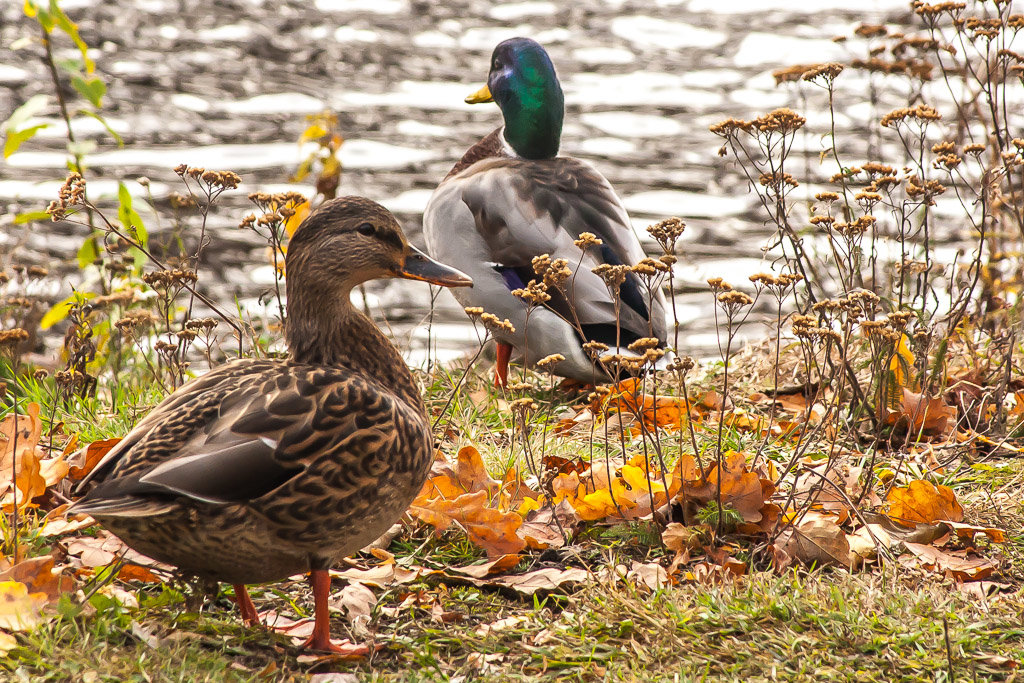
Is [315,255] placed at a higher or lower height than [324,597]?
higher

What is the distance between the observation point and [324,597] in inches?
105

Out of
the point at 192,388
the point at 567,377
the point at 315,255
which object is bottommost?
the point at 567,377

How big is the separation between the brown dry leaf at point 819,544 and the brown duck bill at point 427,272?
1.06m

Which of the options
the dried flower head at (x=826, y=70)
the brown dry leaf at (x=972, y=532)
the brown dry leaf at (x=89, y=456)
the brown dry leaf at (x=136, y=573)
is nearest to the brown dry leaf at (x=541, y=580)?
the brown dry leaf at (x=136, y=573)

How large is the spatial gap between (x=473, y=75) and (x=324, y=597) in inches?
292

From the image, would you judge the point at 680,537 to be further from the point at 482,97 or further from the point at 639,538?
the point at 482,97

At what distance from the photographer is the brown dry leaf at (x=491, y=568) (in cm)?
302

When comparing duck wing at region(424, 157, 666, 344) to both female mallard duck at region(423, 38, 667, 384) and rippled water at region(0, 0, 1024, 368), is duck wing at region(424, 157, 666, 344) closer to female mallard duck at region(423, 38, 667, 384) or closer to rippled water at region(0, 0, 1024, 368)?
female mallard duck at region(423, 38, 667, 384)

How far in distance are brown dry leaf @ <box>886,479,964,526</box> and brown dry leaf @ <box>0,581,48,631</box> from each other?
2178 millimetres

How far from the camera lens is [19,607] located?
2561 mm

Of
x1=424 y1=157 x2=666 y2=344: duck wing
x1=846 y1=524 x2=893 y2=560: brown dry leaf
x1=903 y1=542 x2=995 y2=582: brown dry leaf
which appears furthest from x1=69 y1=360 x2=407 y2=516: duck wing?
x1=424 y1=157 x2=666 y2=344: duck wing

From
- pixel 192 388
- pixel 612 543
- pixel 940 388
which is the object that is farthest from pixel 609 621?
pixel 940 388

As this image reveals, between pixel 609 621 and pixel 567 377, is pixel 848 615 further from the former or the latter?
pixel 567 377

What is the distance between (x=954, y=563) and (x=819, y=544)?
1.14 feet
